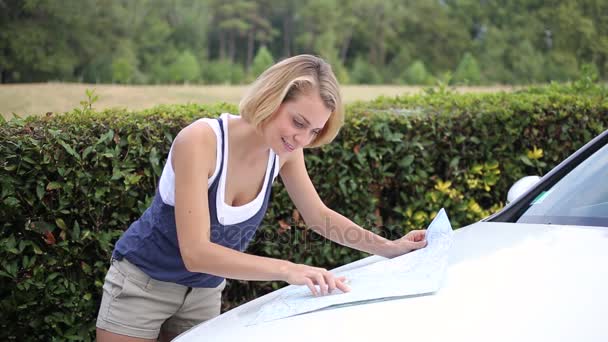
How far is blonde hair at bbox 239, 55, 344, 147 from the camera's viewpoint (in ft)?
7.37

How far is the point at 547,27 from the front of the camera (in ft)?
101

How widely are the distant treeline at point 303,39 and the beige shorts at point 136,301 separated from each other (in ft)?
38.4

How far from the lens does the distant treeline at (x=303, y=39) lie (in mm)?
17198

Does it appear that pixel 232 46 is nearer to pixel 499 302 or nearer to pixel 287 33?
pixel 287 33

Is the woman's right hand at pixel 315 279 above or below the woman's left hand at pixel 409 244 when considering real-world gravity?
above

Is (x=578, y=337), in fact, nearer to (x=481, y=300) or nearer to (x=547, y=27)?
(x=481, y=300)

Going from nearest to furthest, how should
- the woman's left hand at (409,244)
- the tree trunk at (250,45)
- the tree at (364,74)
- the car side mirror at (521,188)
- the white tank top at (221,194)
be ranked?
1. the white tank top at (221,194)
2. the woman's left hand at (409,244)
3. the car side mirror at (521,188)
4. the tree at (364,74)
5. the tree trunk at (250,45)

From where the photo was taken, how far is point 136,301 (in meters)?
2.40

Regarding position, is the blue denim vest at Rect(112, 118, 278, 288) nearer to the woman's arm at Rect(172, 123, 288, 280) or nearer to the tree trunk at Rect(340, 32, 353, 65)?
the woman's arm at Rect(172, 123, 288, 280)

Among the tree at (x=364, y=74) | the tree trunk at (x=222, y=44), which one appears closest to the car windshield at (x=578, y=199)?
the tree at (x=364, y=74)

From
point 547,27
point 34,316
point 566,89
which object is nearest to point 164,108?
point 34,316

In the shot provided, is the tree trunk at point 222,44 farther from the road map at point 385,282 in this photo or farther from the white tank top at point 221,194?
the road map at point 385,282

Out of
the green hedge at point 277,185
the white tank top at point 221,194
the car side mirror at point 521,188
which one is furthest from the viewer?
the green hedge at point 277,185

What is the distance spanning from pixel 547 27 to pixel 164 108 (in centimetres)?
2939
